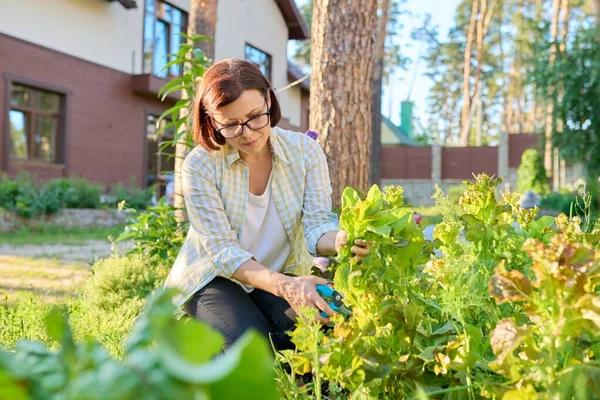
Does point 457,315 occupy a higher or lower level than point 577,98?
lower

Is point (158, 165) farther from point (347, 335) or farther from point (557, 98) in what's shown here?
point (347, 335)

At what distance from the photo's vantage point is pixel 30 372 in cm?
46

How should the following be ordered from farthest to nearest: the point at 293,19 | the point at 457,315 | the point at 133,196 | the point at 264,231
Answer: the point at 293,19
the point at 133,196
the point at 264,231
the point at 457,315

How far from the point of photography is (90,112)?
12797 millimetres

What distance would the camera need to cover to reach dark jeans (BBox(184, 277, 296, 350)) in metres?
2.13

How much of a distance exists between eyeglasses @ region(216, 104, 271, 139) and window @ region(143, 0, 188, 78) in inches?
488

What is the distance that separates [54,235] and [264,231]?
760 cm

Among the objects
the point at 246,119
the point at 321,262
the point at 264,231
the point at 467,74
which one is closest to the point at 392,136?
the point at 467,74

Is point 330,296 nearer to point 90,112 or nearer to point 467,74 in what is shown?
point 90,112

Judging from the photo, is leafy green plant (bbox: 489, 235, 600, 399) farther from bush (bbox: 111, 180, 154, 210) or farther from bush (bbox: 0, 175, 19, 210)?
bush (bbox: 111, 180, 154, 210)

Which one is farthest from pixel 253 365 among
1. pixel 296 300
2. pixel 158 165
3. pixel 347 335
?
pixel 158 165

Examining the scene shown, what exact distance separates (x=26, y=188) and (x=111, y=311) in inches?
299

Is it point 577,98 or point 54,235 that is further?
point 577,98

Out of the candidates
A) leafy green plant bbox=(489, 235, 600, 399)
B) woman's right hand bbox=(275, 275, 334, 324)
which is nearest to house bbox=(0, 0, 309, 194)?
woman's right hand bbox=(275, 275, 334, 324)
